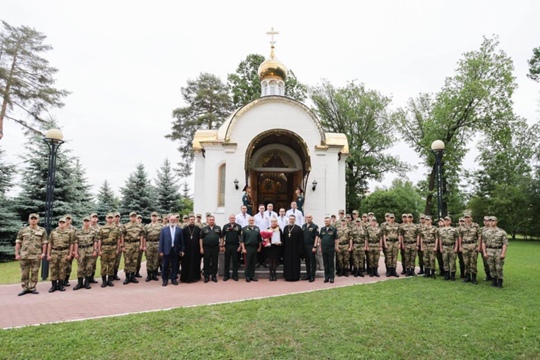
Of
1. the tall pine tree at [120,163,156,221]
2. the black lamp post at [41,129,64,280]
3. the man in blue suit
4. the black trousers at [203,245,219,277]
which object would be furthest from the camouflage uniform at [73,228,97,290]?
the tall pine tree at [120,163,156,221]

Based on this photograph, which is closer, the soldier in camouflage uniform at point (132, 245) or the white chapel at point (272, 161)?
the soldier in camouflage uniform at point (132, 245)

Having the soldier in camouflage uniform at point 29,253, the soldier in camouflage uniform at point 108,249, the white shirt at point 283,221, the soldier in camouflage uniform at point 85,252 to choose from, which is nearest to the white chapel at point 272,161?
the white shirt at point 283,221

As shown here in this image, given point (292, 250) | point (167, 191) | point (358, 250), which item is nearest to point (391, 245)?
point (358, 250)

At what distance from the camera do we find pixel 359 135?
3036 centimetres

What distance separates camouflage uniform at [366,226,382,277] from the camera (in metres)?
9.69

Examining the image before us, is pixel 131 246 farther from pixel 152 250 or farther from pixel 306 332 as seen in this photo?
pixel 306 332

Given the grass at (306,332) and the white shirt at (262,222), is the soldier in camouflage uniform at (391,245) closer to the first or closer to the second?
the grass at (306,332)

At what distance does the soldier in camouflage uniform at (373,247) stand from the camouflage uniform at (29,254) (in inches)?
328

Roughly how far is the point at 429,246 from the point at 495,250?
1567 mm

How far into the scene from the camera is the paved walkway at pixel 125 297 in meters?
6.00

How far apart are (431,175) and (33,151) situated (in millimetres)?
24790

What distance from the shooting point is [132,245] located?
9023 millimetres

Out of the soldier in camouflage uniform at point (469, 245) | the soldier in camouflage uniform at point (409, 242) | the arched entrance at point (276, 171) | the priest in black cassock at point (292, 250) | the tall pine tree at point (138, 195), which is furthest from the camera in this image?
the tall pine tree at point (138, 195)

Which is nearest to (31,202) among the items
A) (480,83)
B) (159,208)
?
(159,208)
